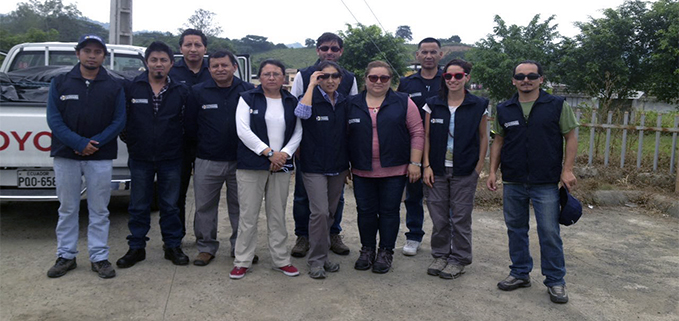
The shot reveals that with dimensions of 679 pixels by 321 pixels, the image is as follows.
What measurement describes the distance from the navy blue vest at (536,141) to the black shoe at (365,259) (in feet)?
4.44

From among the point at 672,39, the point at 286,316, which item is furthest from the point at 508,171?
the point at 672,39

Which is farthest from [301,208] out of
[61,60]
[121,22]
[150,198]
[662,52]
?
[662,52]

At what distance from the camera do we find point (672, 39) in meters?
27.7

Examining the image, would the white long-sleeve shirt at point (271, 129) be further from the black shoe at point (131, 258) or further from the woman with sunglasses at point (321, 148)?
the black shoe at point (131, 258)

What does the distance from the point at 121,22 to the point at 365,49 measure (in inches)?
1395

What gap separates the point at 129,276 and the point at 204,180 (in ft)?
3.13

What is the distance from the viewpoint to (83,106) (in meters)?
4.20

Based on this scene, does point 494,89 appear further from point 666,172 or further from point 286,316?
point 286,316

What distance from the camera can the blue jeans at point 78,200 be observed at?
14.0ft

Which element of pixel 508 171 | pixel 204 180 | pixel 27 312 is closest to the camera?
pixel 27 312

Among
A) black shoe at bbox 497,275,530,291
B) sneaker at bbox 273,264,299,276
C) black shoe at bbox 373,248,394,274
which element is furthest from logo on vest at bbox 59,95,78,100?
black shoe at bbox 497,275,530,291

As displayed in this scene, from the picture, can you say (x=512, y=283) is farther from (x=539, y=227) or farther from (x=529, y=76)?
(x=529, y=76)

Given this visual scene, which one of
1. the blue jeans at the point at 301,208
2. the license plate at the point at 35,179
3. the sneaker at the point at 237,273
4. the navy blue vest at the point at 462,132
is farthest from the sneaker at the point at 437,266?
the license plate at the point at 35,179

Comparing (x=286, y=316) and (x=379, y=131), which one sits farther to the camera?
(x=379, y=131)
